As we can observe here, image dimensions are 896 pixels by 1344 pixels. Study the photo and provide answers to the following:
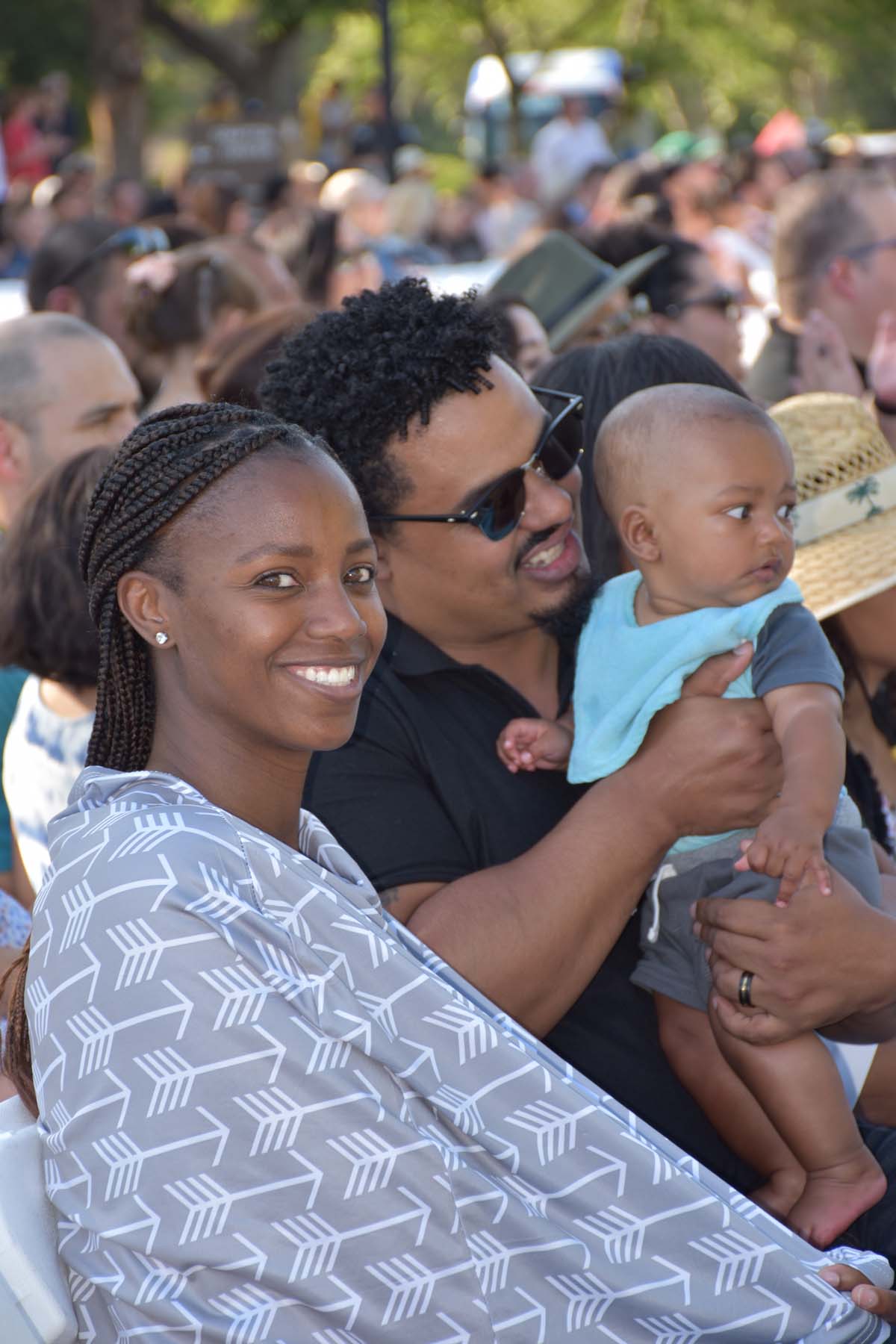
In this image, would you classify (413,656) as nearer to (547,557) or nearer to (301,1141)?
(547,557)

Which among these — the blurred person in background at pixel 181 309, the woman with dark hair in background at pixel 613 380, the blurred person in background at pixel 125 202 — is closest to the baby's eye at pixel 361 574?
the woman with dark hair in background at pixel 613 380

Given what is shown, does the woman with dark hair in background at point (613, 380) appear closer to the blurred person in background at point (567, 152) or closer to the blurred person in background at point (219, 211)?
the blurred person in background at point (219, 211)

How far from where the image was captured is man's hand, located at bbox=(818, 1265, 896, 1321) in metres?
2.19

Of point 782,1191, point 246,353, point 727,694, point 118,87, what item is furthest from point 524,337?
point 118,87

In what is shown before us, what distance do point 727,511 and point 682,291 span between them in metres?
4.23

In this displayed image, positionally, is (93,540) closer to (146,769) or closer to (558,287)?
(146,769)

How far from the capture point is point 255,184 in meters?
15.8

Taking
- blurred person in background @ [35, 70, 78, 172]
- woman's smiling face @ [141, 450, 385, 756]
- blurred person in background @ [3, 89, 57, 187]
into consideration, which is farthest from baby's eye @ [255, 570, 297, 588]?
blurred person in background @ [35, 70, 78, 172]

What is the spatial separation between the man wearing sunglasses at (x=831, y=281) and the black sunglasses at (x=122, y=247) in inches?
126

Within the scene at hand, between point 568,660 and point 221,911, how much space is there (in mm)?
1486

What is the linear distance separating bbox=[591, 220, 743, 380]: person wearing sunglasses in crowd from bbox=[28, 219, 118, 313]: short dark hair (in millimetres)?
2501

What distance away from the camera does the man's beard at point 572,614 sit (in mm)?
2994

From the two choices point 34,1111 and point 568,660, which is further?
point 568,660

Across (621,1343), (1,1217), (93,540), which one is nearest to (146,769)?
(93,540)
